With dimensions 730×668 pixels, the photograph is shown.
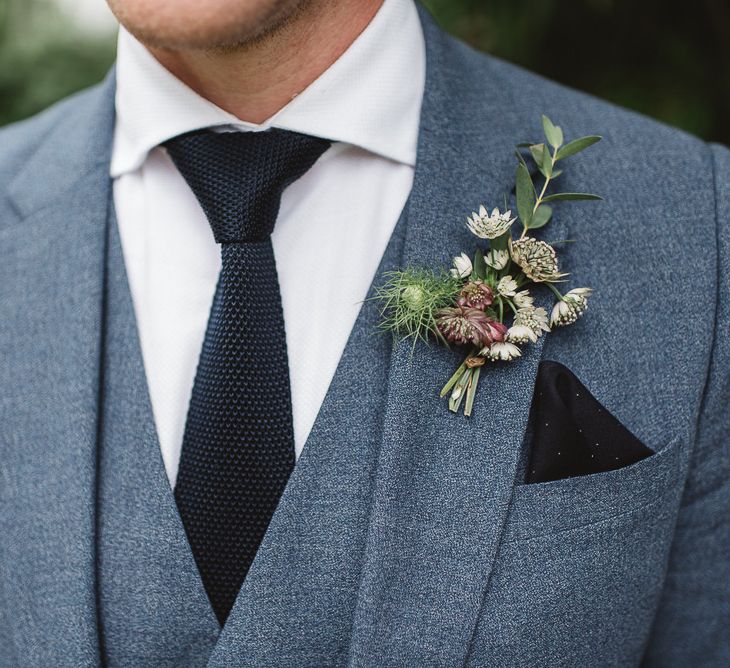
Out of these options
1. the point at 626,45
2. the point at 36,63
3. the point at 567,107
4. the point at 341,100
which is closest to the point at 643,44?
the point at 626,45

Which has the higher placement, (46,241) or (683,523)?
(46,241)

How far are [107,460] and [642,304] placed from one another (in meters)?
0.76

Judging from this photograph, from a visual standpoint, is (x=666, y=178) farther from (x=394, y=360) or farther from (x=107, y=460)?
(x=107, y=460)

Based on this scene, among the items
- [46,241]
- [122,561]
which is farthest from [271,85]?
[122,561]

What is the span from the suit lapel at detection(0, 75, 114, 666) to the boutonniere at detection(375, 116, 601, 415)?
43 centimetres

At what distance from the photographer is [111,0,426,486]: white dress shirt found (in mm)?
1168

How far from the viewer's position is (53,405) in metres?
1.15

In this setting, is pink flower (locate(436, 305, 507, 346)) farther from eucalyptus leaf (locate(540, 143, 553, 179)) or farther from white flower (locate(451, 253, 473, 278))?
eucalyptus leaf (locate(540, 143, 553, 179))

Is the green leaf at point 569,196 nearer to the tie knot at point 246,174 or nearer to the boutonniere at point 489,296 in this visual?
the boutonniere at point 489,296

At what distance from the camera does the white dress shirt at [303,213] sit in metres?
1.17

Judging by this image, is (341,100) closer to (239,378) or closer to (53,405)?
(239,378)

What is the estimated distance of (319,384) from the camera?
1145 millimetres

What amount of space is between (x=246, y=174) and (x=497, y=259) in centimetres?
37

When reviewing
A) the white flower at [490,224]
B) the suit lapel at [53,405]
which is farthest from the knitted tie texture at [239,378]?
the white flower at [490,224]
